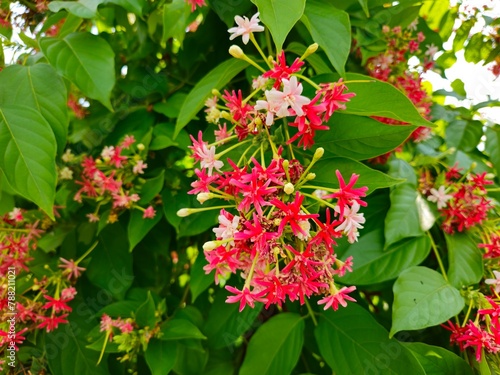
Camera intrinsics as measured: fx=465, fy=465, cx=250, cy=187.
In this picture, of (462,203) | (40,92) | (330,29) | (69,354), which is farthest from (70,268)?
(462,203)

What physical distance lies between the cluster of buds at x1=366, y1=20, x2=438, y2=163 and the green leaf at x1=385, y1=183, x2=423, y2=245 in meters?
0.26

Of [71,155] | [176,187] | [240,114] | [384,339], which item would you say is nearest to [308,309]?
[384,339]

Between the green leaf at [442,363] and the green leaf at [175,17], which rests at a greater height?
the green leaf at [175,17]

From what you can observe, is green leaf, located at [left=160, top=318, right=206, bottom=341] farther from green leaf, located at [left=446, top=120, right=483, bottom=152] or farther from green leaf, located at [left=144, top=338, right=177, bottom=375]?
green leaf, located at [left=446, top=120, right=483, bottom=152]

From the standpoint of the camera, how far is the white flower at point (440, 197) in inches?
36.6

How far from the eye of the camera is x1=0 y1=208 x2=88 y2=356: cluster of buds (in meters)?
0.97

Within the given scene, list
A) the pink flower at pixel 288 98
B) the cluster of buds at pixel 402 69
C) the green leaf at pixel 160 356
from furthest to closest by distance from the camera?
1. the cluster of buds at pixel 402 69
2. the green leaf at pixel 160 356
3. the pink flower at pixel 288 98

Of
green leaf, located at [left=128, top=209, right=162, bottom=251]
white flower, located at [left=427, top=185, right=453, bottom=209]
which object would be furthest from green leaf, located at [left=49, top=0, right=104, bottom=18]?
white flower, located at [left=427, top=185, right=453, bottom=209]

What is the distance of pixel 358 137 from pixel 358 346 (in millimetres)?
408

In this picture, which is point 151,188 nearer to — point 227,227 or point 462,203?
point 227,227

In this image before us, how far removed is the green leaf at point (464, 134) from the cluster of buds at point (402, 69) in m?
0.08

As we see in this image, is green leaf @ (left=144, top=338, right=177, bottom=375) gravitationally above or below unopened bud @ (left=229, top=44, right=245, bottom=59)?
below

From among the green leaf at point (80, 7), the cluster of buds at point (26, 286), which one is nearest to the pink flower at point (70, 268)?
the cluster of buds at point (26, 286)

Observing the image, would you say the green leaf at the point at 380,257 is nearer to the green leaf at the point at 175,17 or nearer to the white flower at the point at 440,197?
the white flower at the point at 440,197
